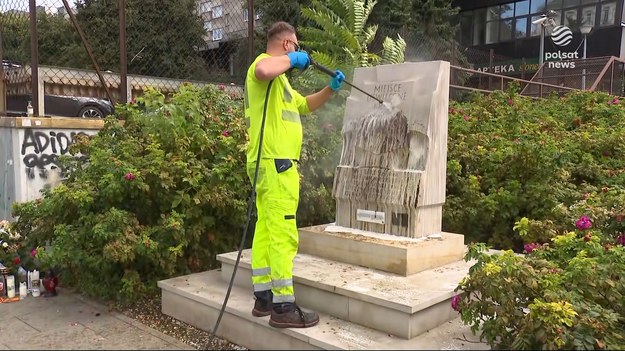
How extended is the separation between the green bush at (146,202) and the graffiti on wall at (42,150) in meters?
1.27

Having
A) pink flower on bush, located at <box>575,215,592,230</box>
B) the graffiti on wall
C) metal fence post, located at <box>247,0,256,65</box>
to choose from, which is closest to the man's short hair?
pink flower on bush, located at <box>575,215,592,230</box>

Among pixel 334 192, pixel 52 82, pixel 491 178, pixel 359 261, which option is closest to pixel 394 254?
pixel 359 261

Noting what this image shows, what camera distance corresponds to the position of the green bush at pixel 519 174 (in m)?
5.44

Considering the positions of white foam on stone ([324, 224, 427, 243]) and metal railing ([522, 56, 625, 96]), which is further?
metal railing ([522, 56, 625, 96])

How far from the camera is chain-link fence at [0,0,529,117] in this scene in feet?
23.1

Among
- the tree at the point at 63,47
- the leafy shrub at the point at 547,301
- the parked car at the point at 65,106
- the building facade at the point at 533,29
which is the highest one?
the building facade at the point at 533,29

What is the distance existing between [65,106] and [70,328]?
662 cm

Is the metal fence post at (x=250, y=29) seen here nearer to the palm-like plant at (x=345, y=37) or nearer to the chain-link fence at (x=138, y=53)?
the chain-link fence at (x=138, y=53)

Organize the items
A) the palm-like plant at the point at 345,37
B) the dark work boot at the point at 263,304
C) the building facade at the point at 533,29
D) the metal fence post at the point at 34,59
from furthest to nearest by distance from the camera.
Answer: the building facade at the point at 533,29 < the palm-like plant at the point at 345,37 < the metal fence post at the point at 34,59 < the dark work boot at the point at 263,304

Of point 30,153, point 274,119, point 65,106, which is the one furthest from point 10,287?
point 65,106

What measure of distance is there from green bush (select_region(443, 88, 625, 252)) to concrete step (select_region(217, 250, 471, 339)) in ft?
4.47

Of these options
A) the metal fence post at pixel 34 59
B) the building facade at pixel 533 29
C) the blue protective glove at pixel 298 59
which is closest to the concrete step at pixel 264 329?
the blue protective glove at pixel 298 59

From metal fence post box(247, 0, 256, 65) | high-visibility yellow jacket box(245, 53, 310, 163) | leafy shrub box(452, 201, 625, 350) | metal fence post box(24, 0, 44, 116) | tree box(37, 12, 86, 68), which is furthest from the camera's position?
tree box(37, 12, 86, 68)

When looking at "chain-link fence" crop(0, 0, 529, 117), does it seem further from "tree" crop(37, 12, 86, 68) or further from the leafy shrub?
the leafy shrub
